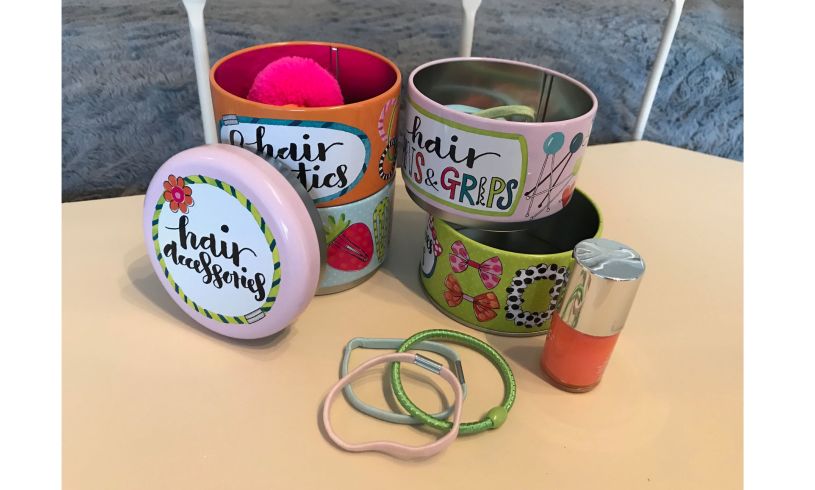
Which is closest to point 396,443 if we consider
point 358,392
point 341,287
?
point 358,392

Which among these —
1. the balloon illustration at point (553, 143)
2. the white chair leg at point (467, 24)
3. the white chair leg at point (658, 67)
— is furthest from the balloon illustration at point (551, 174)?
the white chair leg at point (658, 67)

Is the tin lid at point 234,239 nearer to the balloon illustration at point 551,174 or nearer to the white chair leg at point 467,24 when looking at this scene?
the balloon illustration at point 551,174

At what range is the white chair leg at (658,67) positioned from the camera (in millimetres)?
633

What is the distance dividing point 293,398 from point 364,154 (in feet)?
0.58

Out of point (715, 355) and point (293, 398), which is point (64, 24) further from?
point (715, 355)

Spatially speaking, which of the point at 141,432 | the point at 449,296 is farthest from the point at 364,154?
the point at 141,432

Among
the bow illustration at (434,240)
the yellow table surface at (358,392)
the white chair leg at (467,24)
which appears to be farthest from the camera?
the white chair leg at (467,24)

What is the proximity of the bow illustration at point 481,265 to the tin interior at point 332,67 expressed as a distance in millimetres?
144

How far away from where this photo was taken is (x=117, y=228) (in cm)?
51

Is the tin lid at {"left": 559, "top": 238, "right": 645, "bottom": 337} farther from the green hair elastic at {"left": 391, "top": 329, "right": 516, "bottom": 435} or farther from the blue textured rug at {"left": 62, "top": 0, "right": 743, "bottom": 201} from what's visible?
the blue textured rug at {"left": 62, "top": 0, "right": 743, "bottom": 201}

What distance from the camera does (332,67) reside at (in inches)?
18.7

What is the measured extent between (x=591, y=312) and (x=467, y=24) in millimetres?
329

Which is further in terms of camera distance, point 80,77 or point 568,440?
point 80,77

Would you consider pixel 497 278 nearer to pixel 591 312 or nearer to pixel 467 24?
pixel 591 312
